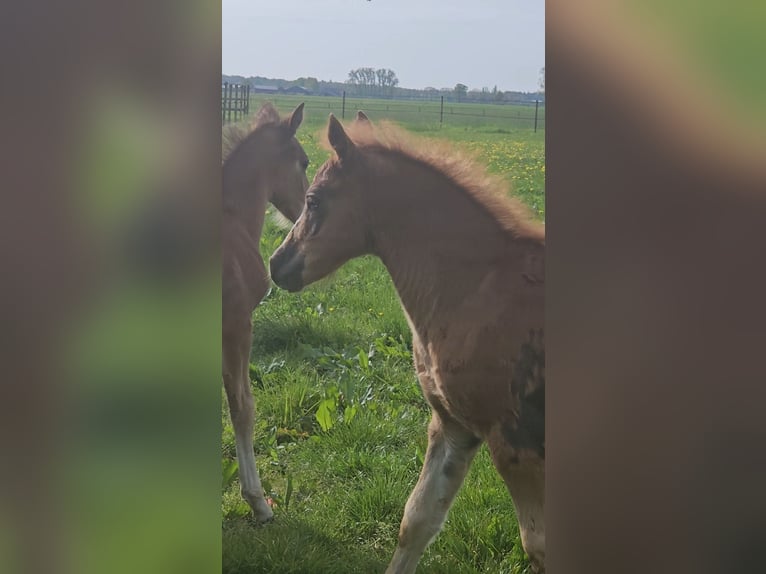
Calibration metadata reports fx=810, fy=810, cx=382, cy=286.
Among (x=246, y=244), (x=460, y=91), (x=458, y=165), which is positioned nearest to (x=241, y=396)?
(x=246, y=244)

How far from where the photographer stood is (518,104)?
2324mm

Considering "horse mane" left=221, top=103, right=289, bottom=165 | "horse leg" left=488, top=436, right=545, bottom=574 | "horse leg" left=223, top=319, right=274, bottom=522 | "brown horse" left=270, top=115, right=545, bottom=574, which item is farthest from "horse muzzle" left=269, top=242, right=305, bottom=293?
"horse leg" left=488, top=436, right=545, bottom=574

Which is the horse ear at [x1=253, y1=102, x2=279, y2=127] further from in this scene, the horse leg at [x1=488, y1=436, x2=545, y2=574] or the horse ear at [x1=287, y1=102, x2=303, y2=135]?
the horse leg at [x1=488, y1=436, x2=545, y2=574]

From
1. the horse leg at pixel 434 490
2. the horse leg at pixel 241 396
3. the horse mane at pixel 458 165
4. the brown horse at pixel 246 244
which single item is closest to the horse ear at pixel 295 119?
the brown horse at pixel 246 244

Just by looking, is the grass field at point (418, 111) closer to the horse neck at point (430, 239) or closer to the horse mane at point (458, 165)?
the horse mane at point (458, 165)

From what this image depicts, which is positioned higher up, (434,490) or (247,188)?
(247,188)

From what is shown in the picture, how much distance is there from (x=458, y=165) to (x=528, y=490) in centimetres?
96

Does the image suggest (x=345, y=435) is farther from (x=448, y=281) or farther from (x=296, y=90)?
(x=296, y=90)

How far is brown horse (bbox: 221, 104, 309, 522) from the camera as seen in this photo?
250 cm

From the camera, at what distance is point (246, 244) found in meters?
2.53

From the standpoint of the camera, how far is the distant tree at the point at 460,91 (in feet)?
7.88
